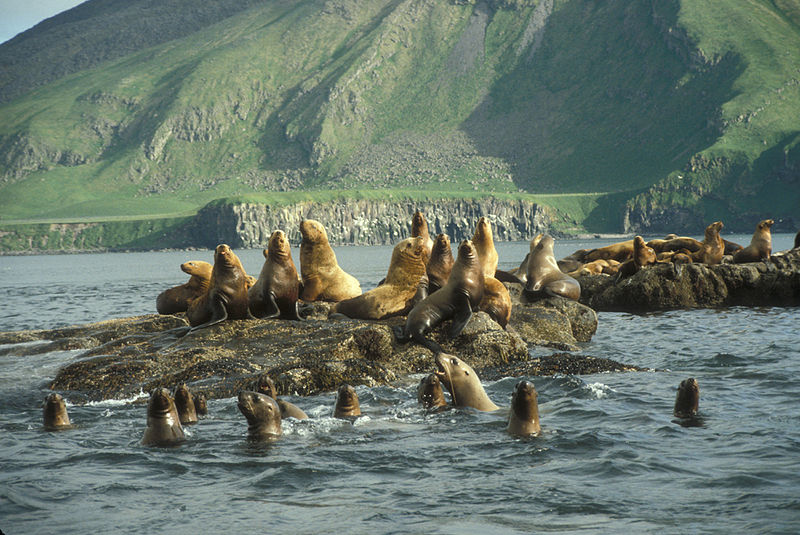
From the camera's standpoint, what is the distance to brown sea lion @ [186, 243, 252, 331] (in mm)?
15375

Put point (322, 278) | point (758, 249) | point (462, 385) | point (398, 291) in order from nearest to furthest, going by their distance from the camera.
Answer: point (462, 385), point (398, 291), point (322, 278), point (758, 249)

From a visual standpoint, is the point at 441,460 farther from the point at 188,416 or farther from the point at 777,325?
the point at 777,325

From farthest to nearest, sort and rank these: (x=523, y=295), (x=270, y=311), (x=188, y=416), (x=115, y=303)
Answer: (x=115, y=303)
(x=523, y=295)
(x=270, y=311)
(x=188, y=416)

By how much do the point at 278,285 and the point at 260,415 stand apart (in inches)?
255

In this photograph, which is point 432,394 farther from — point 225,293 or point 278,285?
point 225,293

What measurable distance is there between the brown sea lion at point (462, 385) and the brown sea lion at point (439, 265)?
4.72 metres

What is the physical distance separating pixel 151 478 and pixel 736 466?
5.77 metres

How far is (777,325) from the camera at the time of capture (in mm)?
21281

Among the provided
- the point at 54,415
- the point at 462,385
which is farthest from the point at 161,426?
the point at 462,385

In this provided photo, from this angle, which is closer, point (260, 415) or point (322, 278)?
point (260, 415)

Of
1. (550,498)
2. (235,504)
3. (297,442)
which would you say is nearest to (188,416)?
(297,442)

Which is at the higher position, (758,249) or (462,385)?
(758,249)

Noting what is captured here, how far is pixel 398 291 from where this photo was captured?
16000mm

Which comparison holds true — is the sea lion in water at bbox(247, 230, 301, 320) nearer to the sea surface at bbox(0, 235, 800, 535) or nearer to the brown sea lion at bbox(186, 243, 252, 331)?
the brown sea lion at bbox(186, 243, 252, 331)
